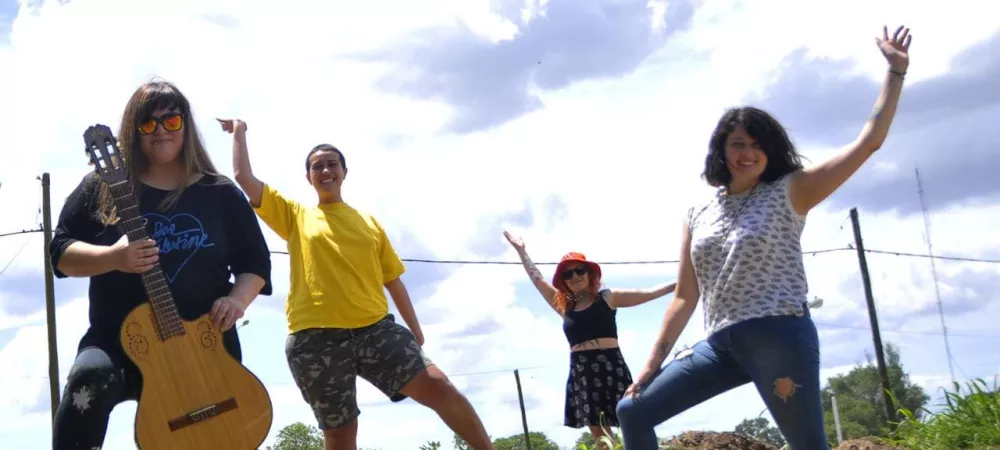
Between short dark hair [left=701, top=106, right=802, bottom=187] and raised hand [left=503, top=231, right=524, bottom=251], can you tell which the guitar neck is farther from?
raised hand [left=503, top=231, right=524, bottom=251]

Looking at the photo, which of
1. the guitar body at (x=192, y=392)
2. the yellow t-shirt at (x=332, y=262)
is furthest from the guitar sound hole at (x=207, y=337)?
the yellow t-shirt at (x=332, y=262)

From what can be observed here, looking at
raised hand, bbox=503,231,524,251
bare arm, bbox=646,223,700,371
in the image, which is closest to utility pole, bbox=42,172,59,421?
raised hand, bbox=503,231,524,251

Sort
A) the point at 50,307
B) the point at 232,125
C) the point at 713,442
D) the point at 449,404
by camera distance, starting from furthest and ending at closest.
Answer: the point at 50,307, the point at 713,442, the point at 232,125, the point at 449,404

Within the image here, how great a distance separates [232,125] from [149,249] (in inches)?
65.3

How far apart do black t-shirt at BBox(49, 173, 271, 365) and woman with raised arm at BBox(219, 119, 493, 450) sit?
113 cm

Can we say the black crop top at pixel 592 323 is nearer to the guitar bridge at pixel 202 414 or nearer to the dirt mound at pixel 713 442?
the dirt mound at pixel 713 442

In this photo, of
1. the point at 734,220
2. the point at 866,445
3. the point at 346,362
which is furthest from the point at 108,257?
the point at 866,445

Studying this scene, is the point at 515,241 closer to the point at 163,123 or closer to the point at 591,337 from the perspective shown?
the point at 591,337

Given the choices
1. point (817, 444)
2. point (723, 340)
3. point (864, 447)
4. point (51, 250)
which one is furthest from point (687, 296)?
point (864, 447)

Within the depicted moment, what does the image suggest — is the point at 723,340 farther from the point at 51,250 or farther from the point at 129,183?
the point at 51,250

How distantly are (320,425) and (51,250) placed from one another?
187cm

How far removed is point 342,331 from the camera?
17.6 ft

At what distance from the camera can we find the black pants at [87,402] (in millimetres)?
3770

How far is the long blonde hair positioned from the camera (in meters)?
4.07
